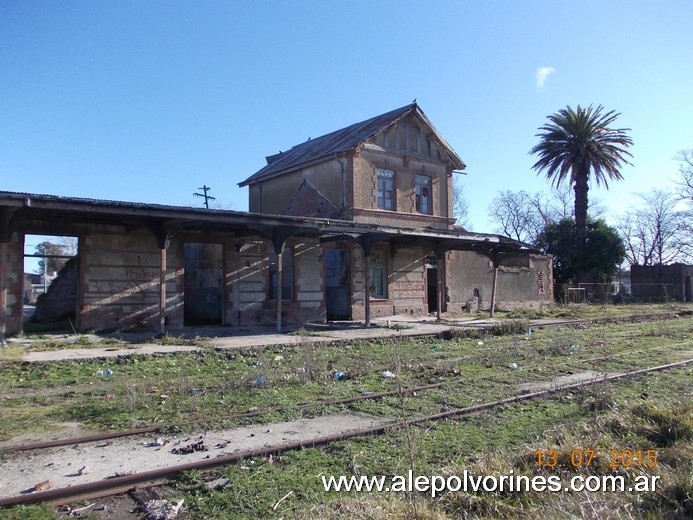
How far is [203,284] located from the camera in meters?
20.3

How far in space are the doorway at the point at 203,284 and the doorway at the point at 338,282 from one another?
4729mm

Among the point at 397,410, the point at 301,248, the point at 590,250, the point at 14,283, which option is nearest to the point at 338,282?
the point at 301,248

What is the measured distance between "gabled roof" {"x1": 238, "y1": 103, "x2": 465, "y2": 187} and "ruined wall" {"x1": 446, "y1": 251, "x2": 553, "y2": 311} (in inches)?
190

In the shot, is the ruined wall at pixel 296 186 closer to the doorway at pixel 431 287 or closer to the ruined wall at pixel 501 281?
the doorway at pixel 431 287

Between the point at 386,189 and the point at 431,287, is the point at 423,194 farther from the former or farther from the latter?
the point at 431,287

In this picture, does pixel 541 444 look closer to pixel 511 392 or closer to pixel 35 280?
pixel 511 392

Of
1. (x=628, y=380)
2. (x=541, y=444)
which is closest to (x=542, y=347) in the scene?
(x=628, y=380)

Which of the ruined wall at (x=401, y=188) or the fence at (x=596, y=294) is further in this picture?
the fence at (x=596, y=294)

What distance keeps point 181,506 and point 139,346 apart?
9812 millimetres

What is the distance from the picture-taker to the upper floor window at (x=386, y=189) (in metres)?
24.9

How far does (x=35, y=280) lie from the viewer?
45.2 metres

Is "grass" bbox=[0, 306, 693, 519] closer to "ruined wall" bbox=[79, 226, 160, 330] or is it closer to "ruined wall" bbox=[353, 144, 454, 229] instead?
"ruined wall" bbox=[79, 226, 160, 330]

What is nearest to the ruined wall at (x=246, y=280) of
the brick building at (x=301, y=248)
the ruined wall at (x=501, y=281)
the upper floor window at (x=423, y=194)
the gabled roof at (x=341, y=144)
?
the brick building at (x=301, y=248)
